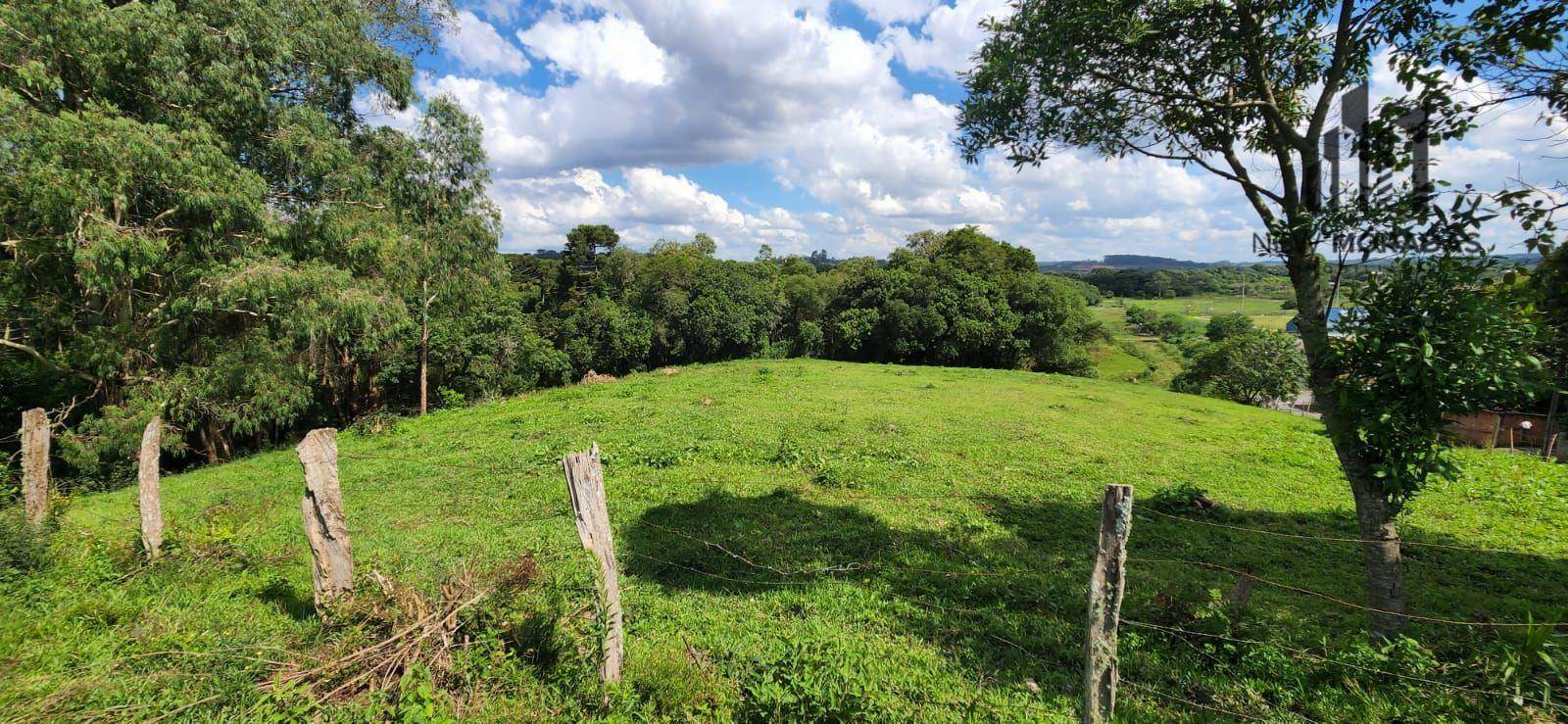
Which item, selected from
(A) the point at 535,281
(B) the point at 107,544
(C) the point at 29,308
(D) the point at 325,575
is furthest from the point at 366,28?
(A) the point at 535,281

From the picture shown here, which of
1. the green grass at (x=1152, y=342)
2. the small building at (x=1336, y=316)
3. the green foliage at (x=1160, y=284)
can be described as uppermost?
the green foliage at (x=1160, y=284)

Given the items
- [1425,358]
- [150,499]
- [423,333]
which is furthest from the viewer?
[423,333]

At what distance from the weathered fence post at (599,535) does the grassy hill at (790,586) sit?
25 cm

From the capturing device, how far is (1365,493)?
4.61 m

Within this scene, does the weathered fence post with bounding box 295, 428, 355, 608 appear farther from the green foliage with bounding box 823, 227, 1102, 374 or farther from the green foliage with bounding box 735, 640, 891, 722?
the green foliage with bounding box 823, 227, 1102, 374

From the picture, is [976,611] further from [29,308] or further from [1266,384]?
[1266,384]

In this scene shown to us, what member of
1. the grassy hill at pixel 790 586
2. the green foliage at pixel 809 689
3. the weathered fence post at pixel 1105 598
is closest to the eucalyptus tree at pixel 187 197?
the grassy hill at pixel 790 586

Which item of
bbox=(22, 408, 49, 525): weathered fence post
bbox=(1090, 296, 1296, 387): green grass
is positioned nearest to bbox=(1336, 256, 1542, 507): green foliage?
bbox=(1090, 296, 1296, 387): green grass

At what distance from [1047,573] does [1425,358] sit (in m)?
3.78

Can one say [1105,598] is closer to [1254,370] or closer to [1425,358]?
[1425,358]

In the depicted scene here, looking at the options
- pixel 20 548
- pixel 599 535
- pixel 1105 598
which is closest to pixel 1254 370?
pixel 1105 598

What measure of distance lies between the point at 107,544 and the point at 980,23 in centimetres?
1086

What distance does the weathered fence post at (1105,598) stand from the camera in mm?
3406

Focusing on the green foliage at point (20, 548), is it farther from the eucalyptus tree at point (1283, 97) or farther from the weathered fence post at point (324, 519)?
the eucalyptus tree at point (1283, 97)
